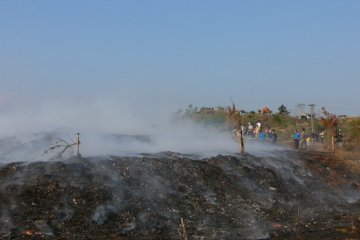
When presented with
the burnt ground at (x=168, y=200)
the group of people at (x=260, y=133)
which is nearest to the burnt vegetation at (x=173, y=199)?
the burnt ground at (x=168, y=200)

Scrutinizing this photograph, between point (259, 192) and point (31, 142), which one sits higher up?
point (31, 142)

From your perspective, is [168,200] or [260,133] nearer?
[168,200]

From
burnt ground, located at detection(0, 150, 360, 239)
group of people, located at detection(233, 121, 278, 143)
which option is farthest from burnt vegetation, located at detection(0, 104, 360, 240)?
group of people, located at detection(233, 121, 278, 143)

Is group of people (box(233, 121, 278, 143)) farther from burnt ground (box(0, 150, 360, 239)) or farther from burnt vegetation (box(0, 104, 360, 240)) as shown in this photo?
burnt ground (box(0, 150, 360, 239))

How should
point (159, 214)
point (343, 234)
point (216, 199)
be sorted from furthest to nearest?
1. point (216, 199)
2. point (159, 214)
3. point (343, 234)

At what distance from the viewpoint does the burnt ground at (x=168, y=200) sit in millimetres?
17531

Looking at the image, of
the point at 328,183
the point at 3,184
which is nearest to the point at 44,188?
the point at 3,184

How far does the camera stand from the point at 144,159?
23.9m

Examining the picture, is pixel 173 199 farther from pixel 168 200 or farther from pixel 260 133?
pixel 260 133

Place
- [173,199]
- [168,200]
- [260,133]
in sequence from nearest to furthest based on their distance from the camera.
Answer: [168,200]
[173,199]
[260,133]

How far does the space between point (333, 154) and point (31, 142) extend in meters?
19.1

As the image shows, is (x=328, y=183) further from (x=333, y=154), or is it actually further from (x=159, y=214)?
(x=159, y=214)

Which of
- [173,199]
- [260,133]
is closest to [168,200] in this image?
[173,199]

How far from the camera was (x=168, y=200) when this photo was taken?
20.3m
